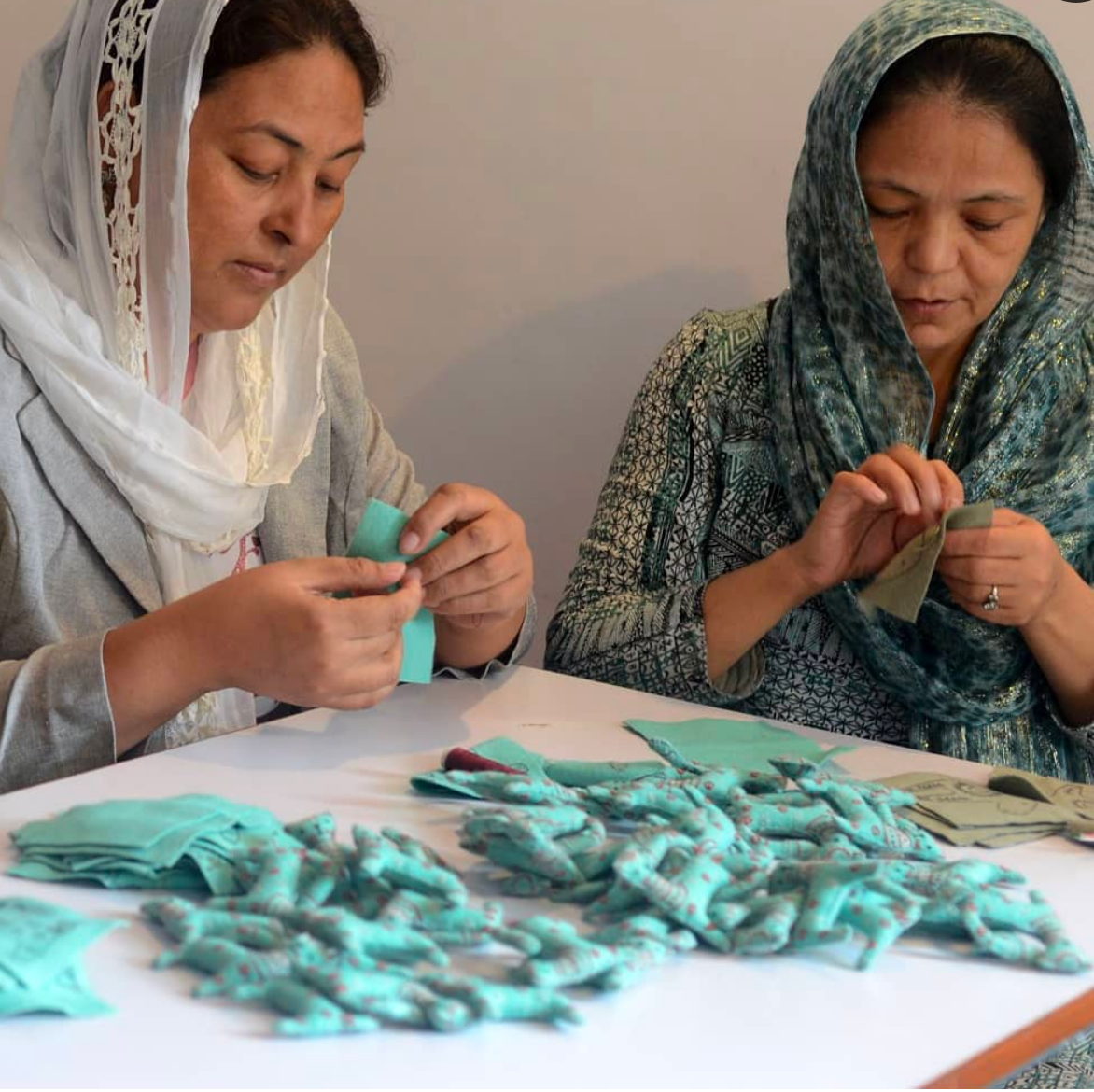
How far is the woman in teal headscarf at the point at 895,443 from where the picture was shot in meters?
1.69

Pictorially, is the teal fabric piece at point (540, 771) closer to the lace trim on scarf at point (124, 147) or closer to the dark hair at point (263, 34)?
the lace trim on scarf at point (124, 147)

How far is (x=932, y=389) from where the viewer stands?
181 cm

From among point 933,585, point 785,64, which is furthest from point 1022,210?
point 785,64

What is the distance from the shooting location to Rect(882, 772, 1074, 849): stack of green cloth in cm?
119

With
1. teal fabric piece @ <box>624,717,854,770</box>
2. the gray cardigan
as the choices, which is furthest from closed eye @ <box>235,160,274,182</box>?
teal fabric piece @ <box>624,717,854,770</box>

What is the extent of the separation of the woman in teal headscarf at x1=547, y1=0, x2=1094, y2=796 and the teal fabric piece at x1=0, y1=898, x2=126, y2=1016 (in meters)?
0.94

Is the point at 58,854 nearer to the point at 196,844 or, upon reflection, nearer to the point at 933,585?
the point at 196,844

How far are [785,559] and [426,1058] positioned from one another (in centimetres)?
100

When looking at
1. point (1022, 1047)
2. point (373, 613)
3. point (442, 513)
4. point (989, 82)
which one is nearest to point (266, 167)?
point (442, 513)

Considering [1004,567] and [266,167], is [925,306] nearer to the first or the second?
[1004,567]

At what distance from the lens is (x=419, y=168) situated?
2.62 m

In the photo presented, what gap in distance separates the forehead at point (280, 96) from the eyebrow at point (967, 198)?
24.6 inches

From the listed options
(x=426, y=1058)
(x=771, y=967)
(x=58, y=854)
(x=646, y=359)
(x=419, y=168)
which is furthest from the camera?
(x=419, y=168)

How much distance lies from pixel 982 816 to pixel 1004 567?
46 centimetres
